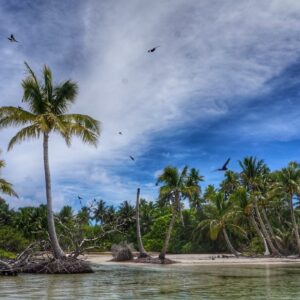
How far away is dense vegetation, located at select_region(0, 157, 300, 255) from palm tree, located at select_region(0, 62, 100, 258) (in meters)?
12.0

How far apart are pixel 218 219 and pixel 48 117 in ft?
90.0

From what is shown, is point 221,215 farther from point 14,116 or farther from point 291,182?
point 14,116

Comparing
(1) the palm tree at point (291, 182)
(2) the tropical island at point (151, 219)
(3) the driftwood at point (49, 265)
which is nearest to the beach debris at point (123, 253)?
(2) the tropical island at point (151, 219)

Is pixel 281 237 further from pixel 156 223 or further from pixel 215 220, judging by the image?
pixel 156 223

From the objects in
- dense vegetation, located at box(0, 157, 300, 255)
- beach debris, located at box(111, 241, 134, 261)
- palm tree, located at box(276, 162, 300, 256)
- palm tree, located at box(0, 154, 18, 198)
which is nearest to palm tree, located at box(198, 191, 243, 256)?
dense vegetation, located at box(0, 157, 300, 255)

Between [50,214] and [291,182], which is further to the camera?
[291,182]

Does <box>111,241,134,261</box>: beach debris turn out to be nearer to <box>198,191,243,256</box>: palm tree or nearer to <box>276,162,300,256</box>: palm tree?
<box>198,191,243,256</box>: palm tree

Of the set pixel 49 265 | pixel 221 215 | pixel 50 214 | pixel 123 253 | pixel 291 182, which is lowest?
pixel 49 265

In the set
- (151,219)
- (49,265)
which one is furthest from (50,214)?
(151,219)

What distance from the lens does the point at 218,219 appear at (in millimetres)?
45500

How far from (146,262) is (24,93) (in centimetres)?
1974

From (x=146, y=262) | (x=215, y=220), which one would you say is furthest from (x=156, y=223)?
(x=146, y=262)

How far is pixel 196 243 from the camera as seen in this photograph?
5500 cm

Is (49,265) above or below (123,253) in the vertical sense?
below
